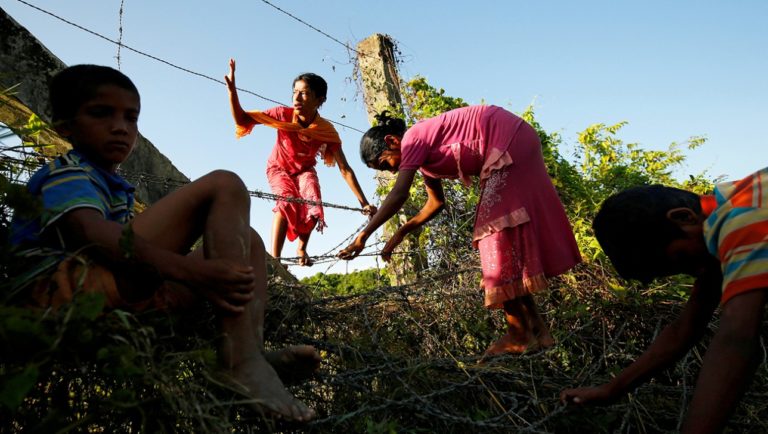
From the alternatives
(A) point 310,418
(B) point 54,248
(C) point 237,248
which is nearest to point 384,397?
(A) point 310,418

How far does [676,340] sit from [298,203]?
4.07 metres

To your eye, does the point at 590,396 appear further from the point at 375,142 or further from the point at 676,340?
the point at 375,142

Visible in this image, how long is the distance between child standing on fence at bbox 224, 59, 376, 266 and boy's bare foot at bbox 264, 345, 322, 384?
3.72 meters

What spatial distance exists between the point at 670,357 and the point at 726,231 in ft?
2.10

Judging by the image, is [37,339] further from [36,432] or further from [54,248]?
[54,248]

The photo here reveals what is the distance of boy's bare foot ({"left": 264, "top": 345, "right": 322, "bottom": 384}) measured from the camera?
1907 mm

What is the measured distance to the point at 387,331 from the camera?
3.58 meters

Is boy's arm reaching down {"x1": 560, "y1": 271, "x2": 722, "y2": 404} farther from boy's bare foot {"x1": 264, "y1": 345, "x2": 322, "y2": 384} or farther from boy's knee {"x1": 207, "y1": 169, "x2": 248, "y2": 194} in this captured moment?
boy's knee {"x1": 207, "y1": 169, "x2": 248, "y2": 194}

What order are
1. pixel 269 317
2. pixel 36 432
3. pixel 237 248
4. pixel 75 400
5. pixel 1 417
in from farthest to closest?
pixel 269 317, pixel 237 248, pixel 75 400, pixel 1 417, pixel 36 432

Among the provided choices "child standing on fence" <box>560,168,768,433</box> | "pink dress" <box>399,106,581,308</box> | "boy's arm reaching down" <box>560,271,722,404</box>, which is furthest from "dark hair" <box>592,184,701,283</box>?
"pink dress" <box>399,106,581,308</box>

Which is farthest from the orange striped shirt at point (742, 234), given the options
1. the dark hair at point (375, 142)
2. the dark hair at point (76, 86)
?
the dark hair at point (375, 142)

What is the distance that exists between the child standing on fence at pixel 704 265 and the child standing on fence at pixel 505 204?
1075mm

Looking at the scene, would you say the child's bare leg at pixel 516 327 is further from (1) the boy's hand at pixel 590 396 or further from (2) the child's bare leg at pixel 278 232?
(2) the child's bare leg at pixel 278 232

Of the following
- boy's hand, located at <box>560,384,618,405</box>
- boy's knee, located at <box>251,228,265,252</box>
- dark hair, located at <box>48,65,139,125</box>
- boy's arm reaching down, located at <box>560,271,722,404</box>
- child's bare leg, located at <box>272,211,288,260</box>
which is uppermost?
child's bare leg, located at <box>272,211,288,260</box>
